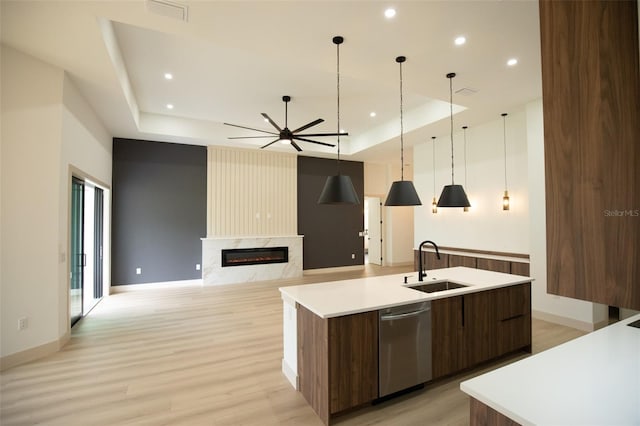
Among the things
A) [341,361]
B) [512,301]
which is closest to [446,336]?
[512,301]

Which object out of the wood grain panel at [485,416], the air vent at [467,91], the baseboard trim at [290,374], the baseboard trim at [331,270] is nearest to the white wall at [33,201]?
the baseboard trim at [290,374]

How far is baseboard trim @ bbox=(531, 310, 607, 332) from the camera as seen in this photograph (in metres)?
4.10

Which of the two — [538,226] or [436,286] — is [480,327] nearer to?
[436,286]

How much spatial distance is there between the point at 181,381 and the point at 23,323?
193 cm

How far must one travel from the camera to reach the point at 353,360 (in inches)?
89.7

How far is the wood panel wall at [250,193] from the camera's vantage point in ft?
24.3

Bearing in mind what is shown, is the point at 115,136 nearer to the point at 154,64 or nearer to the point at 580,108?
the point at 154,64

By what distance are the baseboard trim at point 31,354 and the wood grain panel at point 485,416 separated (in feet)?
14.2

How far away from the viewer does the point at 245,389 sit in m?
2.75

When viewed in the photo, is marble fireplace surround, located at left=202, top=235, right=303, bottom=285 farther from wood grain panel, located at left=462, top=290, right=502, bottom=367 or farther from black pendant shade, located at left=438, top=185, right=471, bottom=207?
wood grain panel, located at left=462, top=290, right=502, bottom=367

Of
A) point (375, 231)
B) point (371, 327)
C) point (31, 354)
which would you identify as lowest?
point (31, 354)

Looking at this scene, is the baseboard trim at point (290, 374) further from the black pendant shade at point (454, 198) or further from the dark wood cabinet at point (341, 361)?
the black pendant shade at point (454, 198)

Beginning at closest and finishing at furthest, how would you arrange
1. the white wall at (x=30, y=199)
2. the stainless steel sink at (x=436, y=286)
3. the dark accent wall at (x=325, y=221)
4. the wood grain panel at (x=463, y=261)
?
the white wall at (x=30, y=199) → the stainless steel sink at (x=436, y=286) → the wood grain panel at (x=463, y=261) → the dark accent wall at (x=325, y=221)

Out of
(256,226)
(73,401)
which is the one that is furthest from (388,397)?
(256,226)
